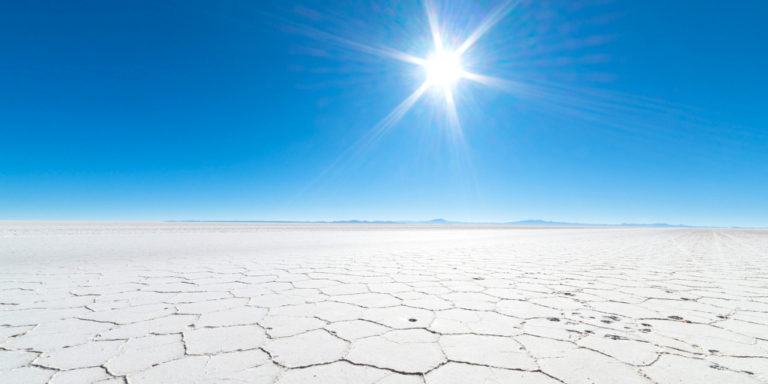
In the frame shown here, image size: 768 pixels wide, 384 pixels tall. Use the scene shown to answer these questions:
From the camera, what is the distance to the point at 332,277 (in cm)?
309

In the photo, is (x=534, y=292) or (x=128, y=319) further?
(x=534, y=292)

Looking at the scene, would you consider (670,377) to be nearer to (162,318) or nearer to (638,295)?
(638,295)

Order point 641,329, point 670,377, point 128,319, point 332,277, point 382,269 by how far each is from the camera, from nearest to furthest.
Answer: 1. point 670,377
2. point 641,329
3. point 128,319
4. point 332,277
5. point 382,269

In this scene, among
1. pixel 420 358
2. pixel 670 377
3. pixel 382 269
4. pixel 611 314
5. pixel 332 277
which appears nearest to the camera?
pixel 670 377

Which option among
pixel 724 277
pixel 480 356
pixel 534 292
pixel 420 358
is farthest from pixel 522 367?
pixel 724 277

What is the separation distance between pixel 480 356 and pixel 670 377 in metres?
0.65

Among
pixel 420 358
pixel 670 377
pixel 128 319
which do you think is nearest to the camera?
pixel 670 377

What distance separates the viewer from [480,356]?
130 centimetres

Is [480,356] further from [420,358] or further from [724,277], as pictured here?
[724,277]

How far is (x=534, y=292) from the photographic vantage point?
8.13 feet

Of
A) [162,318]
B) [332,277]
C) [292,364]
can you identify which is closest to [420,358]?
[292,364]

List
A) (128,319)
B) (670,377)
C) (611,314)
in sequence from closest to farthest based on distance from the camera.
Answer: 1. (670,377)
2. (128,319)
3. (611,314)

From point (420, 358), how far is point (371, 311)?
0.71m

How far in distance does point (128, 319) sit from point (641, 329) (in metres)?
2.72
